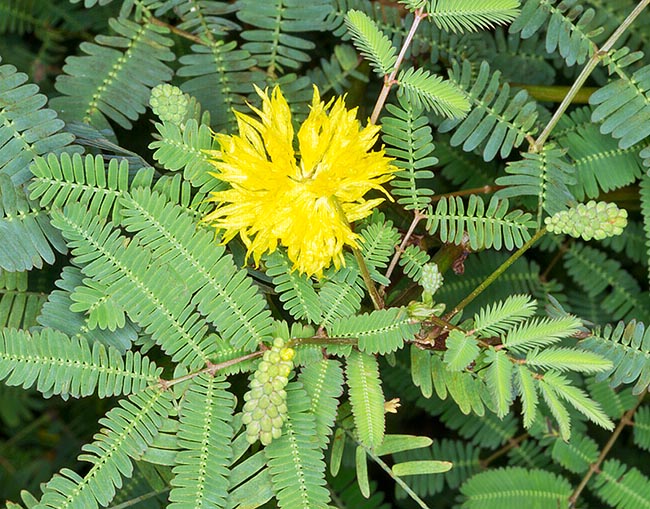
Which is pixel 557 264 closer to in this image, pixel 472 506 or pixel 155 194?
pixel 472 506

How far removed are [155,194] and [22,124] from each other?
422mm

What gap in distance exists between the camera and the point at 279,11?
6.86 ft

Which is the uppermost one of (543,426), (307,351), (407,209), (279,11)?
(279,11)

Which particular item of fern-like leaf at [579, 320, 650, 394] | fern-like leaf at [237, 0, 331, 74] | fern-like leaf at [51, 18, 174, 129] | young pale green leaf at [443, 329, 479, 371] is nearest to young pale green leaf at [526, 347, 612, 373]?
young pale green leaf at [443, 329, 479, 371]

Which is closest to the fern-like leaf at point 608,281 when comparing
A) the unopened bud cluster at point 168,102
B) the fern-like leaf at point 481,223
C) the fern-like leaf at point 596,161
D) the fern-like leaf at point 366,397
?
the fern-like leaf at point 596,161

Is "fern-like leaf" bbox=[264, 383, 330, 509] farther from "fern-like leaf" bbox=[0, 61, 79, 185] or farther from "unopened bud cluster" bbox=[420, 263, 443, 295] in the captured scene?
"fern-like leaf" bbox=[0, 61, 79, 185]

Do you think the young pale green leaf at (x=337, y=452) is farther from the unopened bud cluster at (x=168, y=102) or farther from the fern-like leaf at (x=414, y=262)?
the unopened bud cluster at (x=168, y=102)

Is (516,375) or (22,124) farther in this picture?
(22,124)

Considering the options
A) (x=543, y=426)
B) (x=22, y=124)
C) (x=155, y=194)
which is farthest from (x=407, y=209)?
(x=22, y=124)

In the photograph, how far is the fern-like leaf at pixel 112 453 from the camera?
1.54 metres

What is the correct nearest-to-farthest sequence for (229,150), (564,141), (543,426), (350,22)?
1. (229,150)
2. (350,22)
3. (564,141)
4. (543,426)

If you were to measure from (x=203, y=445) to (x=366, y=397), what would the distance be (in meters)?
0.39

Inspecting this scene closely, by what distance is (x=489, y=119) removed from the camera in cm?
195

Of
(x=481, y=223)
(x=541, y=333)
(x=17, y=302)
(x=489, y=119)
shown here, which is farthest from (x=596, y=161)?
(x=17, y=302)
